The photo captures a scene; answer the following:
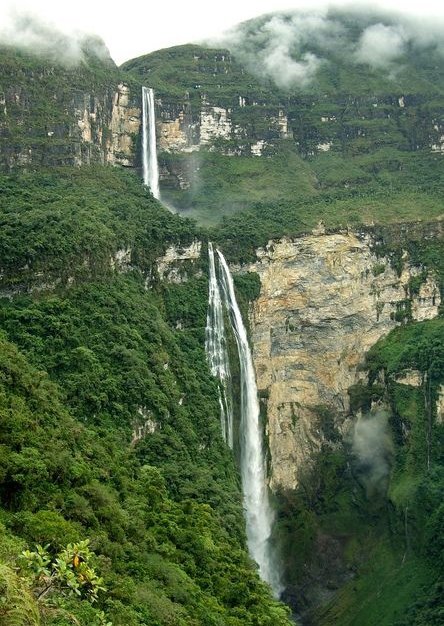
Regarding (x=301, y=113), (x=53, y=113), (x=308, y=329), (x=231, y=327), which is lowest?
(x=231, y=327)

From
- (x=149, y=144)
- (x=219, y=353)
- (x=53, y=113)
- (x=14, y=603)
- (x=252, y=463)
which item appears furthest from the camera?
(x=149, y=144)

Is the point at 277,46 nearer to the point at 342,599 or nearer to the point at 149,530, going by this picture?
the point at 342,599

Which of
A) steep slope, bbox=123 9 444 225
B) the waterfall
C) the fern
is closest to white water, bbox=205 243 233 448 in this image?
steep slope, bbox=123 9 444 225

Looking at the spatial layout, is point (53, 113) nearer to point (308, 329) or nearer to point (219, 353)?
point (219, 353)

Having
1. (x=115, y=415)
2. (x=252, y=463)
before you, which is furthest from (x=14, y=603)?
(x=252, y=463)

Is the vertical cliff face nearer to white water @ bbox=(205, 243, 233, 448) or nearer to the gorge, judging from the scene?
the gorge
